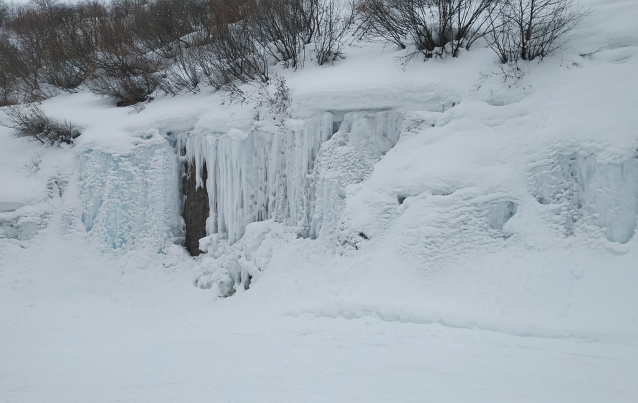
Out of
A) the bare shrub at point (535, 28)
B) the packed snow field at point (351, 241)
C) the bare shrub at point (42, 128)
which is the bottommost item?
the packed snow field at point (351, 241)

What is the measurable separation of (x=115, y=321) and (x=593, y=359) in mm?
8051

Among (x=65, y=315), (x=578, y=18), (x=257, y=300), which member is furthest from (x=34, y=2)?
(x=578, y=18)

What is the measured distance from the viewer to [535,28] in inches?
326

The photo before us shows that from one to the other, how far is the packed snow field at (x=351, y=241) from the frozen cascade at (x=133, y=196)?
4cm

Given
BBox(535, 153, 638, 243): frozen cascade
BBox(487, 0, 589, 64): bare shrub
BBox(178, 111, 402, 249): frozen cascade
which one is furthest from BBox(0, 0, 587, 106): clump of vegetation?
BBox(535, 153, 638, 243): frozen cascade

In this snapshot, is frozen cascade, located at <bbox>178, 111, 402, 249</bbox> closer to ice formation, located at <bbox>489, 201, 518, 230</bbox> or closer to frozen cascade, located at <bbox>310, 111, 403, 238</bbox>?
frozen cascade, located at <bbox>310, 111, 403, 238</bbox>

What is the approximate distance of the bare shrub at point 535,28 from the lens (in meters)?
7.96

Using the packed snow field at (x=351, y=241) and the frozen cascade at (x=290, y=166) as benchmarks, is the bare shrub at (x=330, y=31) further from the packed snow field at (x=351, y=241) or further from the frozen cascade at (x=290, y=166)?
the frozen cascade at (x=290, y=166)

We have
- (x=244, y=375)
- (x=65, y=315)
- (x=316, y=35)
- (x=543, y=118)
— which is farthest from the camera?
(x=316, y=35)

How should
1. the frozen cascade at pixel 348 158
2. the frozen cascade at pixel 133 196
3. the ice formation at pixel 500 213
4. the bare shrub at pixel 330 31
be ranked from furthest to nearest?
1. the bare shrub at pixel 330 31
2. the frozen cascade at pixel 133 196
3. the frozen cascade at pixel 348 158
4. the ice formation at pixel 500 213

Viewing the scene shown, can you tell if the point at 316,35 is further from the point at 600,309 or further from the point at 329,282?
the point at 600,309

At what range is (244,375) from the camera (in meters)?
5.02

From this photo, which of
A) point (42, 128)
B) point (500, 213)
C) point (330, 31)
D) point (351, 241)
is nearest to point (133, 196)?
point (42, 128)

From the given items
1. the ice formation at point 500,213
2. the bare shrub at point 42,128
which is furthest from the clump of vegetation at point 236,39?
the ice formation at point 500,213
